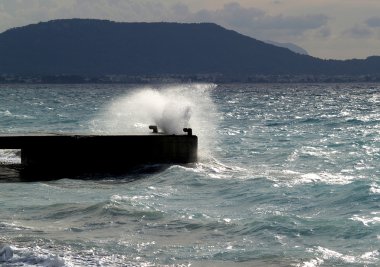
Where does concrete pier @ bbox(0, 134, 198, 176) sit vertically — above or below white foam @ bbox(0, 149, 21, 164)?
above

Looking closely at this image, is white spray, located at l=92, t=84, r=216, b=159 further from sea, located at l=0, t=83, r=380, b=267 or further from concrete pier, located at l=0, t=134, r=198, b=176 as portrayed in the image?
concrete pier, located at l=0, t=134, r=198, b=176

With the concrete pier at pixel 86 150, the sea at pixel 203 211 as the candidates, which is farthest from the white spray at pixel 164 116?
the concrete pier at pixel 86 150

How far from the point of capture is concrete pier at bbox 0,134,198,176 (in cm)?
2816

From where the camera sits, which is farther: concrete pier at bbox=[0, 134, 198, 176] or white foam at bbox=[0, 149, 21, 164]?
white foam at bbox=[0, 149, 21, 164]

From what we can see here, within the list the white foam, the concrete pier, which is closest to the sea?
the white foam

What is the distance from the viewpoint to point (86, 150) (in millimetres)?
28281

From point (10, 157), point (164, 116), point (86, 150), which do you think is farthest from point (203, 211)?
point (10, 157)

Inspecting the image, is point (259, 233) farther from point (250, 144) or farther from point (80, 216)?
point (250, 144)

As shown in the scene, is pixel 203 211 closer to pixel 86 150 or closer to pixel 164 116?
pixel 86 150

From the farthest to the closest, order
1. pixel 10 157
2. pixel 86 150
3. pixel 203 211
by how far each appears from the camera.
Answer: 1. pixel 10 157
2. pixel 86 150
3. pixel 203 211

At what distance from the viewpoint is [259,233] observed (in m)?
18.0

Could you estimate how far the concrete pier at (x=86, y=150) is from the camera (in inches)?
1109

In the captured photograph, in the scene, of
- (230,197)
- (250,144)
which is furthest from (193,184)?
(250,144)

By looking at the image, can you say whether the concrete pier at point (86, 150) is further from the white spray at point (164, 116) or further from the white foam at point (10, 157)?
the white spray at point (164, 116)
